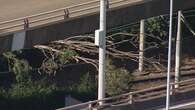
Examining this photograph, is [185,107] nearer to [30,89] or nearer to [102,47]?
[102,47]

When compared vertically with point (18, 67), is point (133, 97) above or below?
below

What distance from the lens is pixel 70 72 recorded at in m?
36.3

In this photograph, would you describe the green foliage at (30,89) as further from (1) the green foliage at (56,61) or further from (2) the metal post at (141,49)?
(2) the metal post at (141,49)

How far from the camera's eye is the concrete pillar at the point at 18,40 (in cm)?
2541

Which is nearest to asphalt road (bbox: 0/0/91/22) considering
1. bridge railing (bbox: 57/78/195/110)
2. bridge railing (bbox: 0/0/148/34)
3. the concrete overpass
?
the concrete overpass

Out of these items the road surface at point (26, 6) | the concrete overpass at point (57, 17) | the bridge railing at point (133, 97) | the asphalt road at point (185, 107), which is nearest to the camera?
the bridge railing at point (133, 97)

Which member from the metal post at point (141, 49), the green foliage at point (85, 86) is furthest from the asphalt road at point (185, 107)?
the metal post at point (141, 49)

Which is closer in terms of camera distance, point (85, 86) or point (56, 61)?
point (85, 86)

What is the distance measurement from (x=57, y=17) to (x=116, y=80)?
298 inches

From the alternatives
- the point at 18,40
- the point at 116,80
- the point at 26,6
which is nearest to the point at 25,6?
the point at 26,6

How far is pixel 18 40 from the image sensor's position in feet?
83.8

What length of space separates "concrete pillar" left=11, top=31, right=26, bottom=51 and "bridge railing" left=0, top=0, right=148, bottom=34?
212 millimetres

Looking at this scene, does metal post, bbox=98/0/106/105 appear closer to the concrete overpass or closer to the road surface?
the concrete overpass

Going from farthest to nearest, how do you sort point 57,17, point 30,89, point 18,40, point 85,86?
point 85,86
point 30,89
point 57,17
point 18,40
